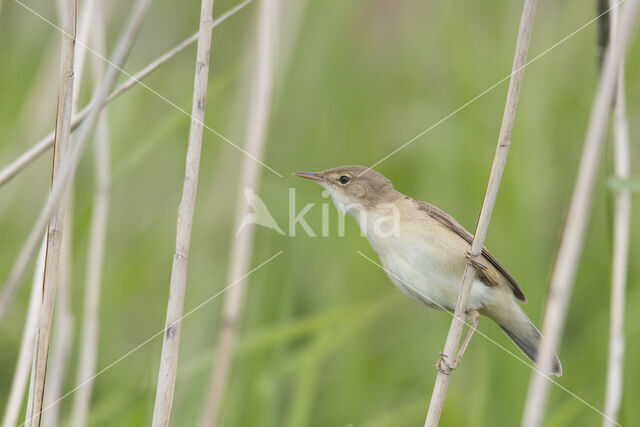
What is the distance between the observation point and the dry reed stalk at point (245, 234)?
1.82 m

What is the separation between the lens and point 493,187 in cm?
174

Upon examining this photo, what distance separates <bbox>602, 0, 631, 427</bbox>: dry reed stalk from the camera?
219 cm

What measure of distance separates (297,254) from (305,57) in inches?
40.4

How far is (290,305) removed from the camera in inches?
102

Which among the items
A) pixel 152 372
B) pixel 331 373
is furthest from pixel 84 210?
pixel 331 373

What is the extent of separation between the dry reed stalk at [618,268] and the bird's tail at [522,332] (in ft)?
1.25

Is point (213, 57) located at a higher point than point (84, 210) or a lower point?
higher

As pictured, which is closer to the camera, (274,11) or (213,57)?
(274,11)

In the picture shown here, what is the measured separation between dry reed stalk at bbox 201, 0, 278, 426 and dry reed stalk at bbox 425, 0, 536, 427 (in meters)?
0.56

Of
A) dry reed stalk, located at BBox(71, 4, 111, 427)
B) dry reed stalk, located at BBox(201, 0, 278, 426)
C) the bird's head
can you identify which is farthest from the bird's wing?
dry reed stalk, located at BBox(71, 4, 111, 427)

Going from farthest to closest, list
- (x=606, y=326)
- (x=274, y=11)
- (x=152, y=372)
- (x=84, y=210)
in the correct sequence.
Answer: (x=606, y=326) < (x=84, y=210) < (x=152, y=372) < (x=274, y=11)

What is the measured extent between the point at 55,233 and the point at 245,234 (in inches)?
19.5

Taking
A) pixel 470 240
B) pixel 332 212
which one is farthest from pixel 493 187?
pixel 332 212

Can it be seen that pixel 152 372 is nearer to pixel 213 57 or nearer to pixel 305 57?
pixel 305 57
